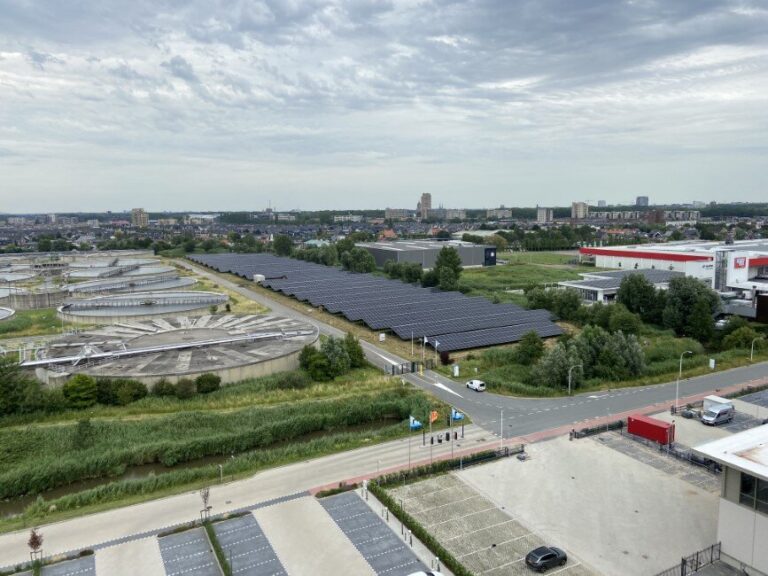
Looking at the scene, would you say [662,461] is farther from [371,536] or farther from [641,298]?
[641,298]

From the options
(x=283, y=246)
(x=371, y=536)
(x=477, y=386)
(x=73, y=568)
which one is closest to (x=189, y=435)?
(x=73, y=568)

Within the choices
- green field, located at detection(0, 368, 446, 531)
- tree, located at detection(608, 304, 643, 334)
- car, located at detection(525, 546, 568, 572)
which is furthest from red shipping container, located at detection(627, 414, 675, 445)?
tree, located at detection(608, 304, 643, 334)

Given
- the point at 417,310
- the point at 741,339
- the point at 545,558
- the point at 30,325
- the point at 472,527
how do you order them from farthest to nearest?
the point at 30,325, the point at 417,310, the point at 741,339, the point at 472,527, the point at 545,558

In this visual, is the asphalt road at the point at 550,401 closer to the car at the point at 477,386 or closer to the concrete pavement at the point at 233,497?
the car at the point at 477,386

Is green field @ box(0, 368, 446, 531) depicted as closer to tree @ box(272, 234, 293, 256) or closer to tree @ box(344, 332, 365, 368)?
tree @ box(344, 332, 365, 368)

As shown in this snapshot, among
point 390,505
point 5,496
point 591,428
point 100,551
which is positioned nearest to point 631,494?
point 591,428

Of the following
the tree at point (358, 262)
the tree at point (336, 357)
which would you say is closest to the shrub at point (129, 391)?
the tree at point (336, 357)
